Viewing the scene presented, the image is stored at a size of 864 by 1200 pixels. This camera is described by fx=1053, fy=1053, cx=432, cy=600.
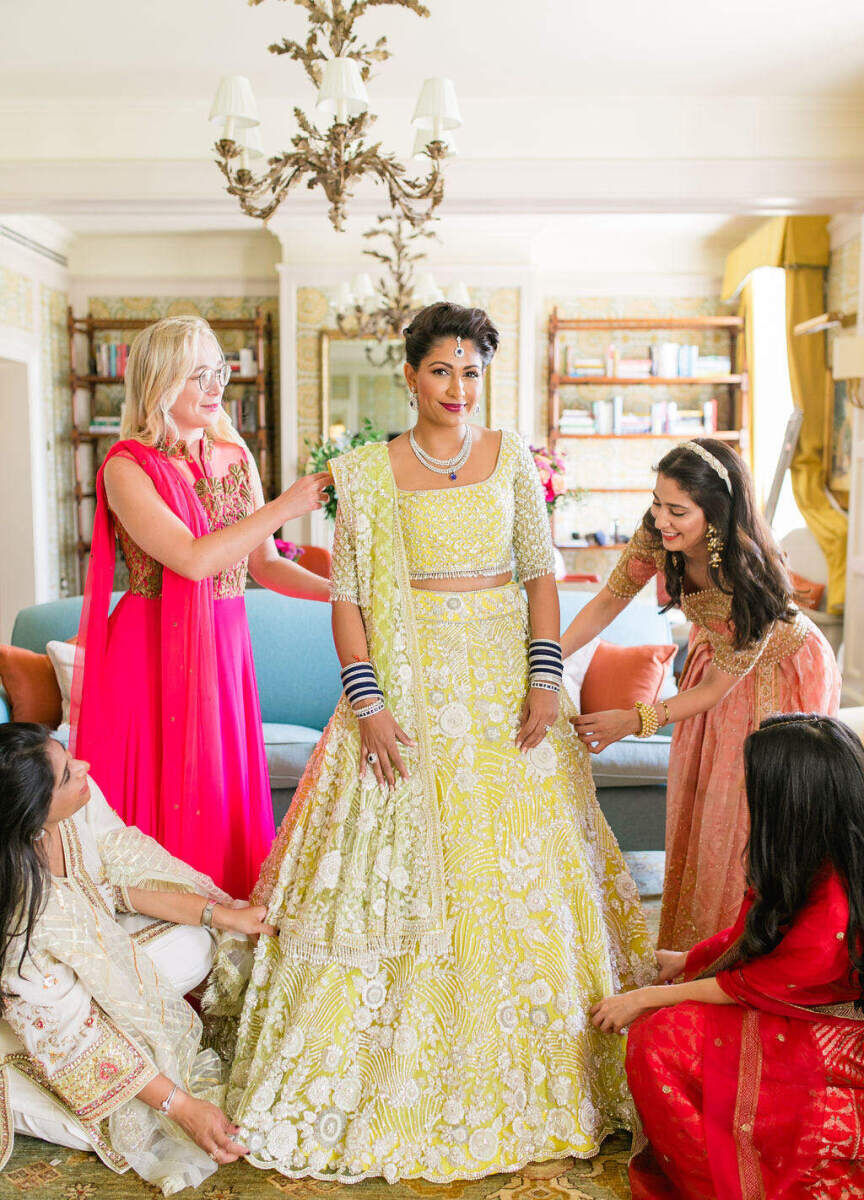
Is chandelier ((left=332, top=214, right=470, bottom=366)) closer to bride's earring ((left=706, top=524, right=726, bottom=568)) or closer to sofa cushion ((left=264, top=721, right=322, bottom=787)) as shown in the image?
sofa cushion ((left=264, top=721, right=322, bottom=787))

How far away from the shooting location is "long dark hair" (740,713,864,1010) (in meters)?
1.66

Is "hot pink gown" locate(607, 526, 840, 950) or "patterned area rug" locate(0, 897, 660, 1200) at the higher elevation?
"hot pink gown" locate(607, 526, 840, 950)

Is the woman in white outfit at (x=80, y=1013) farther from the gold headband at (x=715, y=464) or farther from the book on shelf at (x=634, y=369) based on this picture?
the book on shelf at (x=634, y=369)

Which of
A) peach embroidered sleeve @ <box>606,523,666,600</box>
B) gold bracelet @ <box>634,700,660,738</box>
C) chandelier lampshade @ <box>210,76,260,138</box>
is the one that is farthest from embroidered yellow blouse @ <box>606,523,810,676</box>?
chandelier lampshade @ <box>210,76,260,138</box>

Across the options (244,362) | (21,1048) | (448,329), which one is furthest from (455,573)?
(244,362)

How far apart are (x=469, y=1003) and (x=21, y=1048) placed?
0.80m

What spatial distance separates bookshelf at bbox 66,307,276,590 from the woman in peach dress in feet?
18.4

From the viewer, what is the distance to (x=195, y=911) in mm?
2139

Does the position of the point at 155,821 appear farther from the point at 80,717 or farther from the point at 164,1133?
the point at 164,1133

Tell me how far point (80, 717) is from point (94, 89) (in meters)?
3.71

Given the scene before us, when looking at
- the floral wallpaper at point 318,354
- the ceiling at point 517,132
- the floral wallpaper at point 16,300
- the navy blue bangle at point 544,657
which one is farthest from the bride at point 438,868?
the floral wallpaper at point 16,300

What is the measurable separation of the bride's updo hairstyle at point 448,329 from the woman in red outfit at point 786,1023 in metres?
0.84

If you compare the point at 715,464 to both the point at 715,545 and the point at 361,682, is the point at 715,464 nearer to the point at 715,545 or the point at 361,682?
the point at 715,545

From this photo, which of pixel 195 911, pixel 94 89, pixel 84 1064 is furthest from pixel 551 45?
pixel 84 1064
